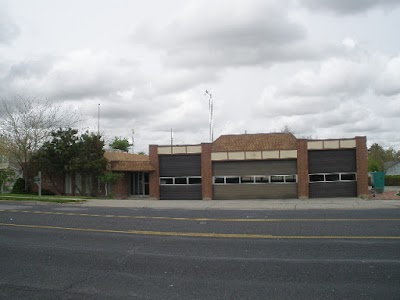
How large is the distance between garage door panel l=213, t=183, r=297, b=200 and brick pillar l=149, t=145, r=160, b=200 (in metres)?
4.33

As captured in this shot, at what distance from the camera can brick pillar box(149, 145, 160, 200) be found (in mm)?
29641

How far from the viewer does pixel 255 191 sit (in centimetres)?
2838

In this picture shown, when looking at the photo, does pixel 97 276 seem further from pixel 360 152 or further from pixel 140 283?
pixel 360 152

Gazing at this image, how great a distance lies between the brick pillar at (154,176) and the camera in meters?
29.6

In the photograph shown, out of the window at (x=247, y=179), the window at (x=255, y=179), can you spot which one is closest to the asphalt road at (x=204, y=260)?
the window at (x=255, y=179)

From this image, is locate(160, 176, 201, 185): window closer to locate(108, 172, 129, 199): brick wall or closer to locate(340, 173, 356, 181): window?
locate(108, 172, 129, 199): brick wall

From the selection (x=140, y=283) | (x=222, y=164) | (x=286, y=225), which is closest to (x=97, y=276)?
(x=140, y=283)

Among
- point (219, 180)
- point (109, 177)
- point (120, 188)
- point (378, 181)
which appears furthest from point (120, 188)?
point (378, 181)

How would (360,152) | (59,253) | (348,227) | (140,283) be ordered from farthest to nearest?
(360,152), (348,227), (59,253), (140,283)

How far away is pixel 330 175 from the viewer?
91.1 ft

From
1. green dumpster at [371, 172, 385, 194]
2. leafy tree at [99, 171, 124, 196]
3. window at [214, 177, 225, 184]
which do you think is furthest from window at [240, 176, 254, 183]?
leafy tree at [99, 171, 124, 196]

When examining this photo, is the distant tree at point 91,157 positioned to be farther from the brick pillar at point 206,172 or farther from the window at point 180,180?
the brick pillar at point 206,172

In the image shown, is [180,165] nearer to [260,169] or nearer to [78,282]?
[260,169]

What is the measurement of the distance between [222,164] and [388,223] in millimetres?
16651
